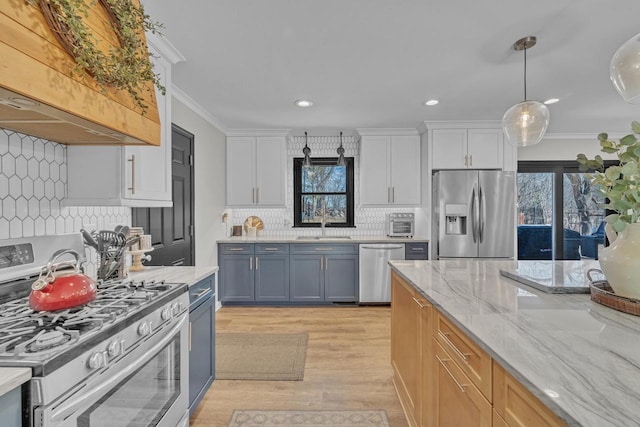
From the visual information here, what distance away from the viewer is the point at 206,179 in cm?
388

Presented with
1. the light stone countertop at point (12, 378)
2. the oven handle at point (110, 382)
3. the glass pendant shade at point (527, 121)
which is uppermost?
the glass pendant shade at point (527, 121)

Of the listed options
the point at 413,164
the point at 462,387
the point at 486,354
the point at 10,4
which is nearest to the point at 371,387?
the point at 462,387

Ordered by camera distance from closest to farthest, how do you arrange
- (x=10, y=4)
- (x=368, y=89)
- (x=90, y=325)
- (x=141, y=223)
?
(x=10, y=4) → (x=90, y=325) → (x=141, y=223) → (x=368, y=89)

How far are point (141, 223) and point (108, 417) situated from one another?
178 centimetres

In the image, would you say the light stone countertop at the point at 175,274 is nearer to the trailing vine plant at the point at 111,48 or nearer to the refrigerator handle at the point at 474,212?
the trailing vine plant at the point at 111,48

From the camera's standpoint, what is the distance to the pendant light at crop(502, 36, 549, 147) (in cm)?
213

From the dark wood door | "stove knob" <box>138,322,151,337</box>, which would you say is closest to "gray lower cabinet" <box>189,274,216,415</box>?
"stove knob" <box>138,322,151,337</box>

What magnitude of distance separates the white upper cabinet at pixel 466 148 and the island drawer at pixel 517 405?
354cm

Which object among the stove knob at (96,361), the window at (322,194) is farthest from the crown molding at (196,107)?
the stove knob at (96,361)

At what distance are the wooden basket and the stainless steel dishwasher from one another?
112 inches

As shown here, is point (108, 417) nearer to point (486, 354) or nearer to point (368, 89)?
point (486, 354)

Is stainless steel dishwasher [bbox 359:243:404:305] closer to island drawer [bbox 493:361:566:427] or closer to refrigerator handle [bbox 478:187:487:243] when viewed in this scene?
refrigerator handle [bbox 478:187:487:243]

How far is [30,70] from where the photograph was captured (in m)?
1.00

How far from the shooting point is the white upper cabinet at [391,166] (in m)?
4.51
